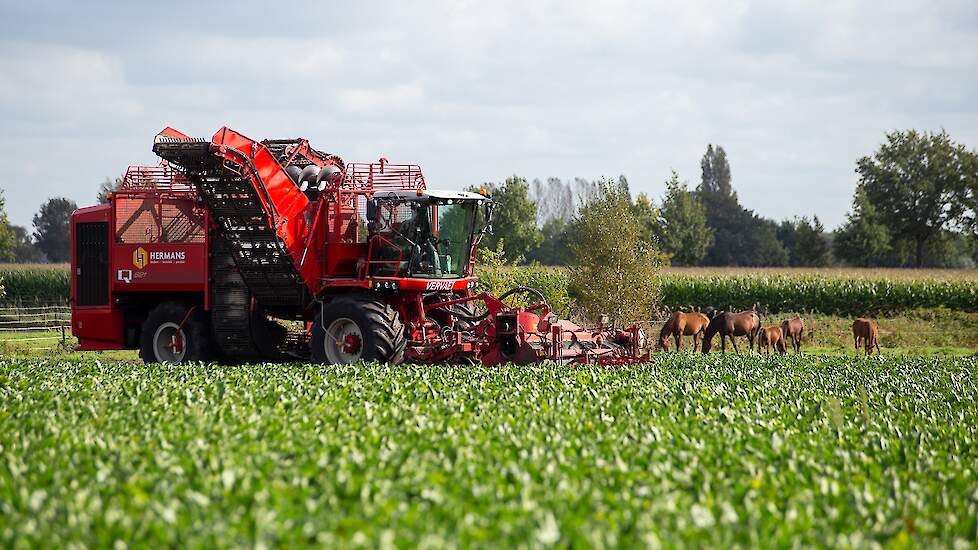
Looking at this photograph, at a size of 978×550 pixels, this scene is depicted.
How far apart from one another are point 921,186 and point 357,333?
55.5 m

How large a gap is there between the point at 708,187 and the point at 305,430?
360 feet

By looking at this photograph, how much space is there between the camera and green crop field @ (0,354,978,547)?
6602 mm

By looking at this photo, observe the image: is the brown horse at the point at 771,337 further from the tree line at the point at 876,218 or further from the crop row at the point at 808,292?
the tree line at the point at 876,218

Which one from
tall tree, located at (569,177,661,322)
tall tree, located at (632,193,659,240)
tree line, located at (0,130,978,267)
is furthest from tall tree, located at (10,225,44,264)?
tall tree, located at (569,177,661,322)

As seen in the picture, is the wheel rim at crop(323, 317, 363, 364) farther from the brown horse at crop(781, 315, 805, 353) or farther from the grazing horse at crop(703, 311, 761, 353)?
the brown horse at crop(781, 315, 805, 353)

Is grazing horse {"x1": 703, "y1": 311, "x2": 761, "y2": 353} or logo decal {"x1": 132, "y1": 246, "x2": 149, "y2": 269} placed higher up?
logo decal {"x1": 132, "y1": 246, "x2": 149, "y2": 269}

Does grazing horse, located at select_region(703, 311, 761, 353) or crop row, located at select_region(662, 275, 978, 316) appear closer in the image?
grazing horse, located at select_region(703, 311, 761, 353)

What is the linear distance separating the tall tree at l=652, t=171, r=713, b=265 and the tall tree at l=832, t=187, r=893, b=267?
28.0ft

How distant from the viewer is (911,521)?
7453 millimetres

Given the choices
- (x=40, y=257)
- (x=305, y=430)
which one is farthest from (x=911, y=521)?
(x=40, y=257)

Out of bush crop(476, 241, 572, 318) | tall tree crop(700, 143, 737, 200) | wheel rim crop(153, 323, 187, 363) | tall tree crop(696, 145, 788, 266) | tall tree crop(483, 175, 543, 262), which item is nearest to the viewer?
wheel rim crop(153, 323, 187, 363)

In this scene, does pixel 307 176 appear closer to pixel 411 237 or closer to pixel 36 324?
pixel 411 237

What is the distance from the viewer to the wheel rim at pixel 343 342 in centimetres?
1817

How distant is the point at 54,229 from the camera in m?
103
